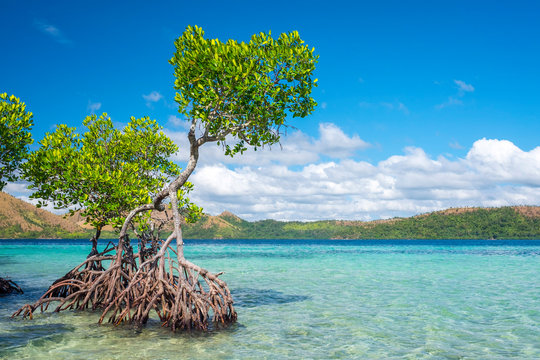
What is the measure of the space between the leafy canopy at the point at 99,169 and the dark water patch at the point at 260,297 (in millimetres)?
5151

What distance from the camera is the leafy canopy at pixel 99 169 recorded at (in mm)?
12656

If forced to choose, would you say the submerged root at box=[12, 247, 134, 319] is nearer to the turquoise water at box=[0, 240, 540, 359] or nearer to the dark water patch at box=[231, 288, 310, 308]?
the turquoise water at box=[0, 240, 540, 359]

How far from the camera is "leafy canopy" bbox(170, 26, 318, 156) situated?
403 inches

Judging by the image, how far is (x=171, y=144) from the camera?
15594 mm

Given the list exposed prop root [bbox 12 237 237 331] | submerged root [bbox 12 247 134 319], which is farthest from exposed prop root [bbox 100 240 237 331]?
submerged root [bbox 12 247 134 319]

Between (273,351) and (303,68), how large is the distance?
7.01 metres

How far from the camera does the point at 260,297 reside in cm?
1656

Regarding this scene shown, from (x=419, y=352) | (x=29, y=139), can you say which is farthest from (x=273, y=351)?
(x=29, y=139)

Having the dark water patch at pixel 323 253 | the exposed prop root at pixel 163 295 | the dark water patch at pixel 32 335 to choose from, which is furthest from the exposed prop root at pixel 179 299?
the dark water patch at pixel 323 253

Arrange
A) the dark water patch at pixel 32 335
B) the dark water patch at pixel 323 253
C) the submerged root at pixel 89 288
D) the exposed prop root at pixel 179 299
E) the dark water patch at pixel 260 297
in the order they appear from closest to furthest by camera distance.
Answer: the dark water patch at pixel 32 335
the exposed prop root at pixel 179 299
the submerged root at pixel 89 288
the dark water patch at pixel 260 297
the dark water patch at pixel 323 253

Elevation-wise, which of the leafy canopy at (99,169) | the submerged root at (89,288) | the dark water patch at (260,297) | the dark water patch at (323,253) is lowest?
the dark water patch at (323,253)

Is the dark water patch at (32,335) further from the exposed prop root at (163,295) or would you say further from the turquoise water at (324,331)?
the exposed prop root at (163,295)

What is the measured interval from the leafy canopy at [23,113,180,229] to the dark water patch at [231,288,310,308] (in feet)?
16.9

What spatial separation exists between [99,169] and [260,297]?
7740 millimetres
